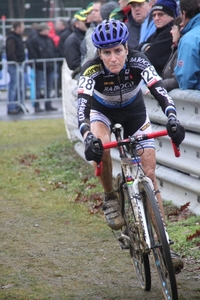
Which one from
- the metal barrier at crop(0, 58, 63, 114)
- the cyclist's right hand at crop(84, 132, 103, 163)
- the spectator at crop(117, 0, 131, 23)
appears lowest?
the metal barrier at crop(0, 58, 63, 114)

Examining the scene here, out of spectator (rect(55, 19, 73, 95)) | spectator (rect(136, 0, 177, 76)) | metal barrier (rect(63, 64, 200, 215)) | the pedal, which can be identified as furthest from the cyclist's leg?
spectator (rect(55, 19, 73, 95))

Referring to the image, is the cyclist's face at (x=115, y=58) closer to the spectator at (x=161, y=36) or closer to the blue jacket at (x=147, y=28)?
the spectator at (x=161, y=36)

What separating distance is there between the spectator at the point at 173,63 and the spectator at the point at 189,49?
0.13m

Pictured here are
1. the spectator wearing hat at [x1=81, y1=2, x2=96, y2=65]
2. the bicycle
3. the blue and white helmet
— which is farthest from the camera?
the spectator wearing hat at [x1=81, y1=2, x2=96, y2=65]

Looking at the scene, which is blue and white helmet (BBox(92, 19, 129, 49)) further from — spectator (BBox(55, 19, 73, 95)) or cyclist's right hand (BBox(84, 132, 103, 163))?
spectator (BBox(55, 19, 73, 95))

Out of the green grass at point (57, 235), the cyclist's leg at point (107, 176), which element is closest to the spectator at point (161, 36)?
the green grass at point (57, 235)

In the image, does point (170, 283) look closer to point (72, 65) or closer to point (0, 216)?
point (0, 216)

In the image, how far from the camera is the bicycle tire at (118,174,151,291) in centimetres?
589

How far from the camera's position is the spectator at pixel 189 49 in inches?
306

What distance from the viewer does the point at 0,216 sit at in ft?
28.9

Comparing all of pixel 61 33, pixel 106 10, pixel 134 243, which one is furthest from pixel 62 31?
pixel 134 243

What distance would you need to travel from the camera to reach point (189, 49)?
306 inches

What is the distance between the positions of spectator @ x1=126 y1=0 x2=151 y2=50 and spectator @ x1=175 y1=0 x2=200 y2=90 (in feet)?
7.17

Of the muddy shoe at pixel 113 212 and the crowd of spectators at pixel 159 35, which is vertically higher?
the crowd of spectators at pixel 159 35
